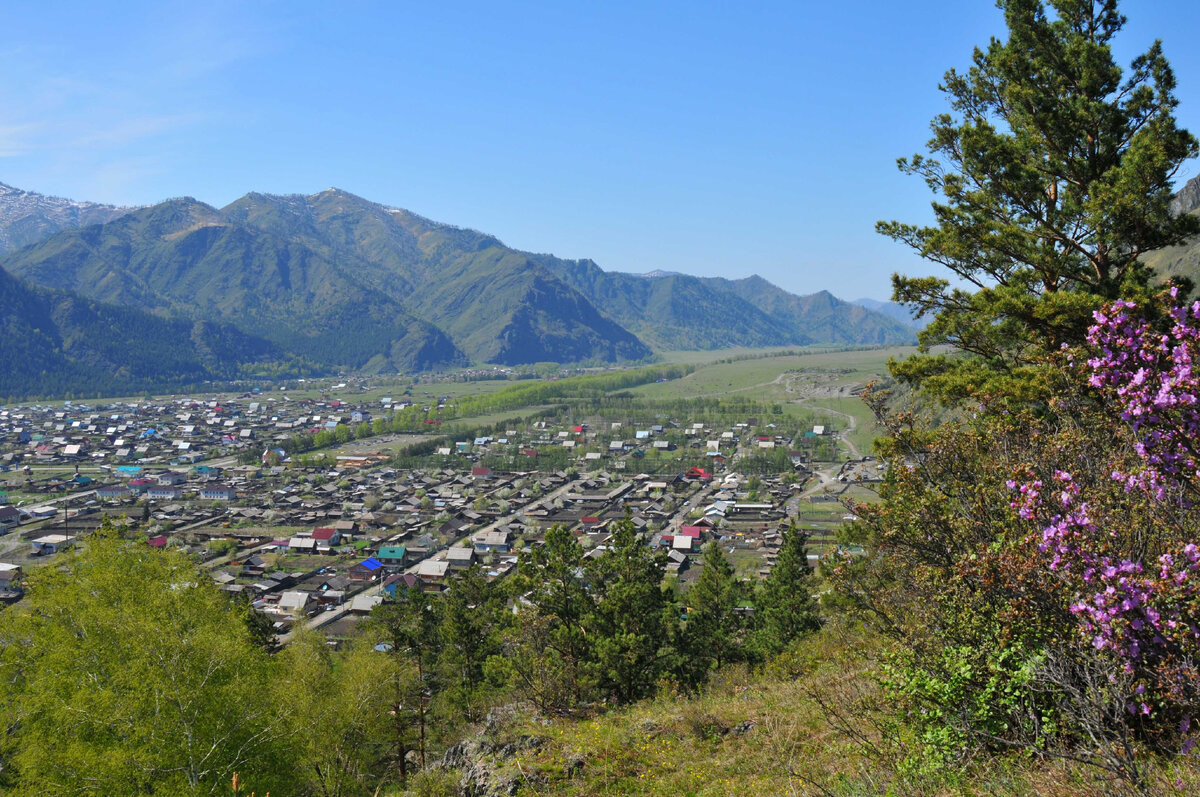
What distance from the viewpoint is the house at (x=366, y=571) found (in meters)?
33.2

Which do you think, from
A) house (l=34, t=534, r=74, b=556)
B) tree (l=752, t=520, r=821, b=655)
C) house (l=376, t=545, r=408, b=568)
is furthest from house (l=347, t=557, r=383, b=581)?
tree (l=752, t=520, r=821, b=655)

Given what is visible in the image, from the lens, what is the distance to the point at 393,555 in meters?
35.8

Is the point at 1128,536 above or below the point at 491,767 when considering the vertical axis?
above

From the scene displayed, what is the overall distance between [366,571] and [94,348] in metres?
133

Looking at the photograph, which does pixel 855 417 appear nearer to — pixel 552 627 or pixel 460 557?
pixel 460 557

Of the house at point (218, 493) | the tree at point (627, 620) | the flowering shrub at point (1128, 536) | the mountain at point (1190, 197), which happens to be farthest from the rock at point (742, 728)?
the mountain at point (1190, 197)

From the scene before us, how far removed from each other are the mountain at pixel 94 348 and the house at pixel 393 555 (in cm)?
11014

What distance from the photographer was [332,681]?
39.6ft

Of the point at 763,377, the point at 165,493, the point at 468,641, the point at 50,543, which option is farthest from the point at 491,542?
the point at 763,377

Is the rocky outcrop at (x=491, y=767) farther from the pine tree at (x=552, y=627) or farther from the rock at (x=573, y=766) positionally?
the pine tree at (x=552, y=627)

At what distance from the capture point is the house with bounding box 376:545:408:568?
35094 millimetres

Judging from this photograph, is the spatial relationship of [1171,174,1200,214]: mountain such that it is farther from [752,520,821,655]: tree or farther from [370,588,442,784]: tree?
[370,588,442,784]: tree

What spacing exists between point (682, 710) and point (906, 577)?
3.38m

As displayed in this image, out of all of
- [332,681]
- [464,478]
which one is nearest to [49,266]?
[464,478]
